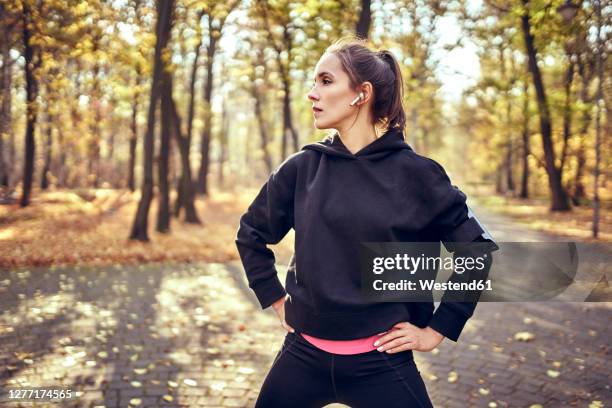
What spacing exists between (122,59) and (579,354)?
8918 mm

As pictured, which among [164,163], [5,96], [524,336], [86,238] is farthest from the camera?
[164,163]

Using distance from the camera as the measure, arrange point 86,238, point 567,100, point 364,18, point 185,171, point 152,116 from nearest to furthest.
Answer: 1. point 86,238
2. point 364,18
3. point 152,116
4. point 185,171
5. point 567,100

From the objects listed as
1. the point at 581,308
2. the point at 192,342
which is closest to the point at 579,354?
the point at 581,308

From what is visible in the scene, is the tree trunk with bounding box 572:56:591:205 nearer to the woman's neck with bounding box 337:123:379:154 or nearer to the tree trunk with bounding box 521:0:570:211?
the tree trunk with bounding box 521:0:570:211

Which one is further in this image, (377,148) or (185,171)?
(185,171)

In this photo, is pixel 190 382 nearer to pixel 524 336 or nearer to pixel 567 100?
pixel 524 336

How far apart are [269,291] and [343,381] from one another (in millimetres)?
546

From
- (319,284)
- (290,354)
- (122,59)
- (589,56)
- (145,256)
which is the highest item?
(589,56)

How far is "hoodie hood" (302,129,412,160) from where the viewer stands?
7.02ft

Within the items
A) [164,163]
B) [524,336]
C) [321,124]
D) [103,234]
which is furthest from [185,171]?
[321,124]

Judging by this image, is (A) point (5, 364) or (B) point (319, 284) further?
(A) point (5, 364)

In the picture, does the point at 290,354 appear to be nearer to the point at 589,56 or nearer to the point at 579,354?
the point at 579,354

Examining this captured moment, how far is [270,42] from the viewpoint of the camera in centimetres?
2072

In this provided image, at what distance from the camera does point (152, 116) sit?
514 inches
